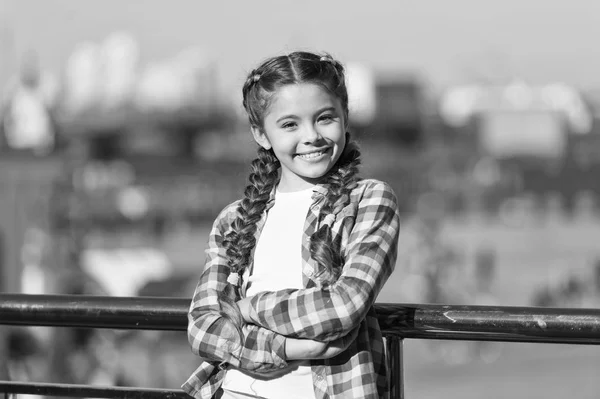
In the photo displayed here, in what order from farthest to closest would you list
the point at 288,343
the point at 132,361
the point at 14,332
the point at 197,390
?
1. the point at 132,361
2. the point at 14,332
3. the point at 197,390
4. the point at 288,343

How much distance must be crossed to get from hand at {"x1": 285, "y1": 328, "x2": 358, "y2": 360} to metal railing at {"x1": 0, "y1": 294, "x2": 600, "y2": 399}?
17 cm

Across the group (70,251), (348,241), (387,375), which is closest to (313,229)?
(348,241)

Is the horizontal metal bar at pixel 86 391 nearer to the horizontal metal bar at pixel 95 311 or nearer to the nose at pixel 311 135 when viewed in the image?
the horizontal metal bar at pixel 95 311

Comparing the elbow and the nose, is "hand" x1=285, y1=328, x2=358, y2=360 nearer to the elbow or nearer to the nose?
the elbow

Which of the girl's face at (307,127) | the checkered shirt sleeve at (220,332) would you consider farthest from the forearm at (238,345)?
the girl's face at (307,127)

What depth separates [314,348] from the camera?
3.62 ft

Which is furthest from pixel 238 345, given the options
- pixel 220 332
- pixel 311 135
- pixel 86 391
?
pixel 86 391

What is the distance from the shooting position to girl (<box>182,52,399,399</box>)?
1.11m

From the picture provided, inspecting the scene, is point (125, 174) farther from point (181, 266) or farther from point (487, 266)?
point (487, 266)


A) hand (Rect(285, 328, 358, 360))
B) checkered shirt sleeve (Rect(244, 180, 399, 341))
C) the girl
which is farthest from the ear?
hand (Rect(285, 328, 358, 360))

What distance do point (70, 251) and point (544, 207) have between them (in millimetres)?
19998

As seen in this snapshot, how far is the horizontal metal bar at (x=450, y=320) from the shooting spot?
48.0 inches

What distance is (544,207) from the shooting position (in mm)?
43062

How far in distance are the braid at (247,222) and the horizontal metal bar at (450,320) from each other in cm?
18
